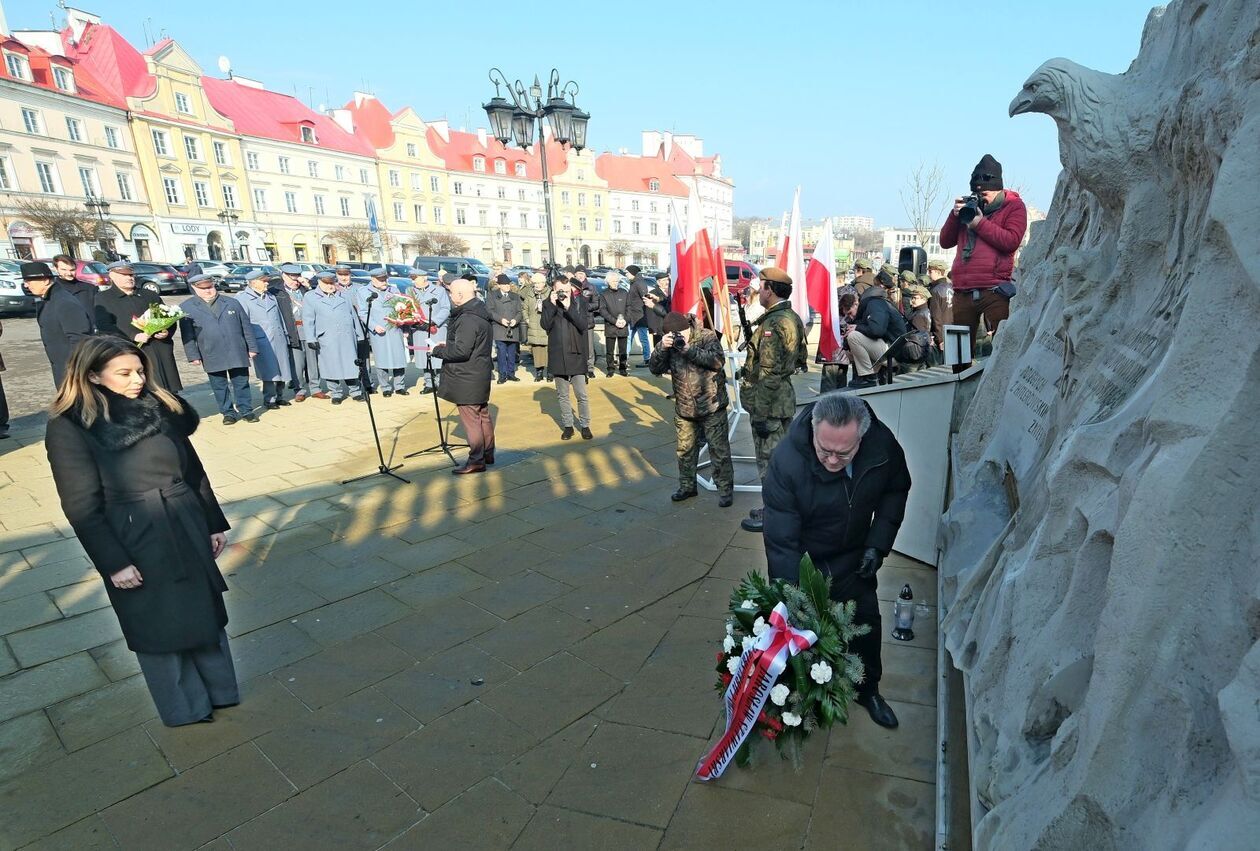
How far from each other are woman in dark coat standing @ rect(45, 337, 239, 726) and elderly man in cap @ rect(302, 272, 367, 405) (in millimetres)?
6920

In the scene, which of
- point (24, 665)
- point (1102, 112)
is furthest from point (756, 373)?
point (24, 665)

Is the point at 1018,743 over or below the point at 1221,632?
below

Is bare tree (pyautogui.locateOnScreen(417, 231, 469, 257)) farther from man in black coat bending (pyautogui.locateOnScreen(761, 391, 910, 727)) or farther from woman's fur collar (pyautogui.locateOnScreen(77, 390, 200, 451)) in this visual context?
man in black coat bending (pyautogui.locateOnScreen(761, 391, 910, 727))

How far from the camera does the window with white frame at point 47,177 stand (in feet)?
117

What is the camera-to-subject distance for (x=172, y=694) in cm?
326

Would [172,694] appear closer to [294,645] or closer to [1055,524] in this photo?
[294,645]

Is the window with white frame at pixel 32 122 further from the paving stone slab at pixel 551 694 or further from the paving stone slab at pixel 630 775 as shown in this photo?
the paving stone slab at pixel 630 775

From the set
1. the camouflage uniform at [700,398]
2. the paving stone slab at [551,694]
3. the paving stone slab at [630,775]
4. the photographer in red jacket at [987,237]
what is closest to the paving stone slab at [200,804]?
the paving stone slab at [551,694]

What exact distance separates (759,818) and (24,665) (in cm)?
404

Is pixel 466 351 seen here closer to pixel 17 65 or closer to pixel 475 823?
pixel 475 823

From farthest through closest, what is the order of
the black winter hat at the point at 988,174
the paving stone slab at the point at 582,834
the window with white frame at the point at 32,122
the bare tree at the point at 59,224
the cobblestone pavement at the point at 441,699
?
the window with white frame at the point at 32,122, the bare tree at the point at 59,224, the black winter hat at the point at 988,174, the cobblestone pavement at the point at 441,699, the paving stone slab at the point at 582,834

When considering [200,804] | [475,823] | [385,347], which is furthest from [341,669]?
[385,347]

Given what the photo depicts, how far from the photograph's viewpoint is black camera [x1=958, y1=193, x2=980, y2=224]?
15.9 ft

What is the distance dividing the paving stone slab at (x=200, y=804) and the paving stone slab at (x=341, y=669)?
487mm
